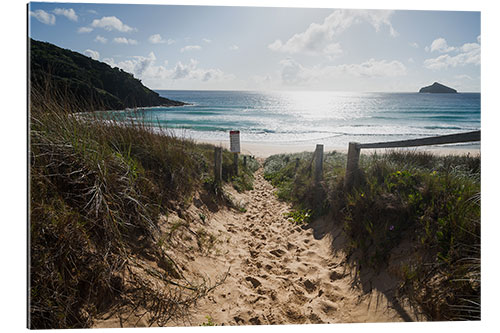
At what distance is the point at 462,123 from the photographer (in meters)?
21.6

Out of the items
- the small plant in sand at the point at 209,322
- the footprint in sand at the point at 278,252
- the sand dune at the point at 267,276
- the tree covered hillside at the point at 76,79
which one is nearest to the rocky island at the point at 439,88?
the sand dune at the point at 267,276

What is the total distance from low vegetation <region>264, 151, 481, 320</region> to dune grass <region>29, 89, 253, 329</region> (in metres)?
1.75

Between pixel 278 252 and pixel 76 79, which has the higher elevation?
pixel 76 79

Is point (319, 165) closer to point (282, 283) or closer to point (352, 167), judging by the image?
point (352, 167)

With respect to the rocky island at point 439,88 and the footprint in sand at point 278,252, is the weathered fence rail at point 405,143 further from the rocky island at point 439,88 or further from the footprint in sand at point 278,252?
the rocky island at point 439,88

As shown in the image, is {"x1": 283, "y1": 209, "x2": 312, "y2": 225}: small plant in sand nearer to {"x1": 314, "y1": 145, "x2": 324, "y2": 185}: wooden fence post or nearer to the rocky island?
{"x1": 314, "y1": 145, "x2": 324, "y2": 185}: wooden fence post

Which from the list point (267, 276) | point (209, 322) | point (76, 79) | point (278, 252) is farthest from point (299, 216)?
point (76, 79)

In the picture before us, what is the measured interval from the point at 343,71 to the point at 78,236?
3.96 metres

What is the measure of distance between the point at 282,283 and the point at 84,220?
1.95 m

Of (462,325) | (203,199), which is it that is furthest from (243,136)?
(462,325)

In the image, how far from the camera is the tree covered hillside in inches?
110

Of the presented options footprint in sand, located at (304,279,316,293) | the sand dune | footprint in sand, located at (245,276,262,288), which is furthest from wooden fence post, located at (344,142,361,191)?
footprint in sand, located at (245,276,262,288)

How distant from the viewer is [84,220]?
7.44 feet

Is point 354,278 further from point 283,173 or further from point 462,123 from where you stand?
point 462,123
